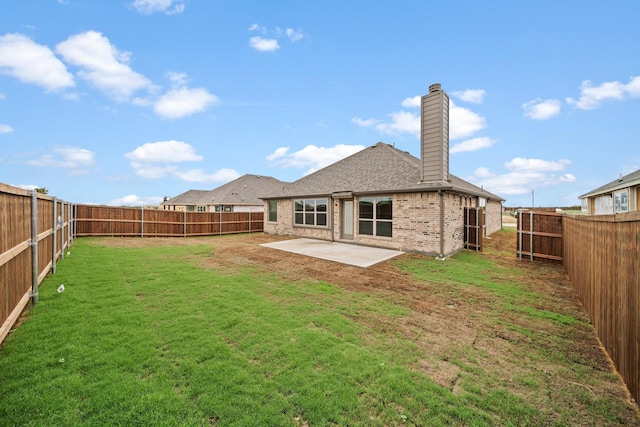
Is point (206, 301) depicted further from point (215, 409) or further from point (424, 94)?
point (424, 94)

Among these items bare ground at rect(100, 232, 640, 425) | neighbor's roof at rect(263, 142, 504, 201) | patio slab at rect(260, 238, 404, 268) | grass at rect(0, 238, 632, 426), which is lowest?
bare ground at rect(100, 232, 640, 425)

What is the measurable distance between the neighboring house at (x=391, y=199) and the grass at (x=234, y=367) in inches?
209

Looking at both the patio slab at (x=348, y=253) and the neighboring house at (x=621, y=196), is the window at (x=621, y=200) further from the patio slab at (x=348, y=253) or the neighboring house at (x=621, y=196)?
the patio slab at (x=348, y=253)

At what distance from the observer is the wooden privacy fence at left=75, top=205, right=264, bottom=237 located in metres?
15.2

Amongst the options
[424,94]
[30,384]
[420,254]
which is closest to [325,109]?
[424,94]

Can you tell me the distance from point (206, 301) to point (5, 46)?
Result: 1202cm

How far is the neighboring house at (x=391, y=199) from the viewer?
34.1ft

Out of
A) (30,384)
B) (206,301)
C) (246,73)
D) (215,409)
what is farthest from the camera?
(246,73)

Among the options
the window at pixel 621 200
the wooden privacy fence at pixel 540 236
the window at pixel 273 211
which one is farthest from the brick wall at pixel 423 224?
the window at pixel 621 200

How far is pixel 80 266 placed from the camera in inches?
307

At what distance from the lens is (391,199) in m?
11.6

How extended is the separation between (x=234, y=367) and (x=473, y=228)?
39.4 feet

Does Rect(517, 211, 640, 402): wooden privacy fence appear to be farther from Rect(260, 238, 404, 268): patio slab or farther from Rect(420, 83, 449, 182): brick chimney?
Rect(420, 83, 449, 182): brick chimney

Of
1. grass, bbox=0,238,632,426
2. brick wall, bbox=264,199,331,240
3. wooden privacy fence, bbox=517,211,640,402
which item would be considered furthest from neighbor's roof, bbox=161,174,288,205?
wooden privacy fence, bbox=517,211,640,402
